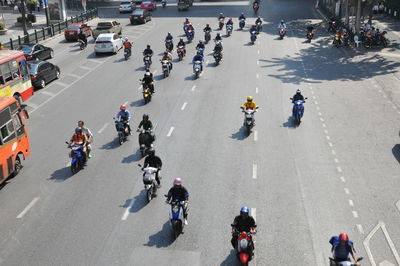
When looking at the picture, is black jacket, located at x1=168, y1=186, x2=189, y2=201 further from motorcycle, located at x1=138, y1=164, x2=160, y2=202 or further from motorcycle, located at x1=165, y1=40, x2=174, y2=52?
motorcycle, located at x1=165, y1=40, x2=174, y2=52

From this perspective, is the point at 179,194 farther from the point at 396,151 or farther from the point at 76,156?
the point at 396,151

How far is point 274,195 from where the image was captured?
53.2 ft

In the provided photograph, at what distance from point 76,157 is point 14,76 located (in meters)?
10.7

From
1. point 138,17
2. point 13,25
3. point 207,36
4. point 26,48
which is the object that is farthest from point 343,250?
point 13,25

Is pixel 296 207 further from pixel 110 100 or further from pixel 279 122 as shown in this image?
pixel 110 100

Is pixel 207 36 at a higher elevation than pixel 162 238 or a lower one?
higher

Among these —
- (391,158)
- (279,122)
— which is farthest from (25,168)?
(391,158)

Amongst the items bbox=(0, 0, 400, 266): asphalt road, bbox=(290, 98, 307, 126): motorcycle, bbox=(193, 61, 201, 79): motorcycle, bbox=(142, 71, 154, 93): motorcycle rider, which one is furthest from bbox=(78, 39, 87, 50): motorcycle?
bbox=(290, 98, 307, 126): motorcycle

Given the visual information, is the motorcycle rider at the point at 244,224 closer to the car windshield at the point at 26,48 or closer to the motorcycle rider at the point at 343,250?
the motorcycle rider at the point at 343,250

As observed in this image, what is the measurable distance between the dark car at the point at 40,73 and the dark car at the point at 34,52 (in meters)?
4.73

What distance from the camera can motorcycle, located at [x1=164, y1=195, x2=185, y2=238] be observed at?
13568 millimetres

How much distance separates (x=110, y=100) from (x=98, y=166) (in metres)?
9.71

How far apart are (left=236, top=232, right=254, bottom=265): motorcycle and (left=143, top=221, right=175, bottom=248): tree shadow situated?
2.28m

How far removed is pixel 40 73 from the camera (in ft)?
102
